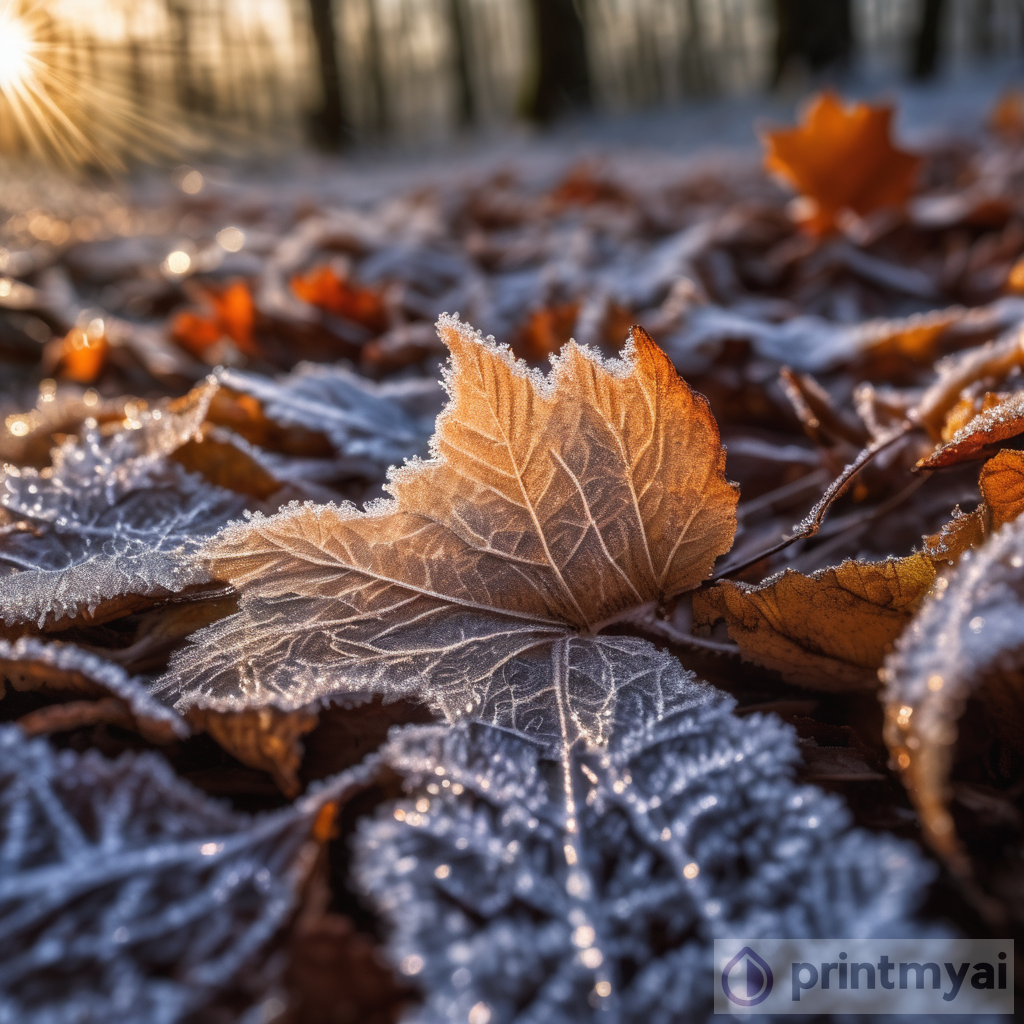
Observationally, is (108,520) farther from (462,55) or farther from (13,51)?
(462,55)

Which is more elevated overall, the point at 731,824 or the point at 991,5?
the point at 991,5

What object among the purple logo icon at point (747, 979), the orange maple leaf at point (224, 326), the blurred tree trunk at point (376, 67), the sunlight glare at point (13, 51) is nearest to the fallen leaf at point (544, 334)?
the orange maple leaf at point (224, 326)

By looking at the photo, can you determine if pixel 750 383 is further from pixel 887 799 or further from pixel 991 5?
pixel 991 5

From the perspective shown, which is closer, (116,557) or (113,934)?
(113,934)

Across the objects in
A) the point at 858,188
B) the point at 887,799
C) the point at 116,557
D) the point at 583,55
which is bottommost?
the point at 887,799

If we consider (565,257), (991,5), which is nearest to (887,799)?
(565,257)
